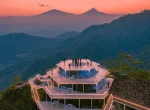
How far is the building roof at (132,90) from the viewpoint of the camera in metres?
37.3

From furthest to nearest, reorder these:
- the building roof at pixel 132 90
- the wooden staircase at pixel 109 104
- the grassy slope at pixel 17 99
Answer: the grassy slope at pixel 17 99, the building roof at pixel 132 90, the wooden staircase at pixel 109 104

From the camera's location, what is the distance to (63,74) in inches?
1614

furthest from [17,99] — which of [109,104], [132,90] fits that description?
[132,90]

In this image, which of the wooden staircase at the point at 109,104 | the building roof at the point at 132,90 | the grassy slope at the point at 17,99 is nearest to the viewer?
the wooden staircase at the point at 109,104

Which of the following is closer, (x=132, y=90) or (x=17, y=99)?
(x=132, y=90)

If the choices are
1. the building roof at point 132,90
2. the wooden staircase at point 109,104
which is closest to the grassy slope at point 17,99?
the wooden staircase at point 109,104

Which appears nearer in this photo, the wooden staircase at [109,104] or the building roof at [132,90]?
the wooden staircase at [109,104]

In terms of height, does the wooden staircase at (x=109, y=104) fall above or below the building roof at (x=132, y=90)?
below

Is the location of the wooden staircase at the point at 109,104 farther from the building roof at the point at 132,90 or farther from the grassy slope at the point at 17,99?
the grassy slope at the point at 17,99

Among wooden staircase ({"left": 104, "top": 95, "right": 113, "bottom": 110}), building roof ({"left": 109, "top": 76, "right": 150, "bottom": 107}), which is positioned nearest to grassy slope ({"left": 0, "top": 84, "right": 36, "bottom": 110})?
wooden staircase ({"left": 104, "top": 95, "right": 113, "bottom": 110})

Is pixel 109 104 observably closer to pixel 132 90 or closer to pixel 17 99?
pixel 132 90

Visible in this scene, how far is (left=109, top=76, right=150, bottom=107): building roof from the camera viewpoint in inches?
1470

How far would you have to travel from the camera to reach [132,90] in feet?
130

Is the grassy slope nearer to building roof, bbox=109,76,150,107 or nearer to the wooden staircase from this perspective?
the wooden staircase
